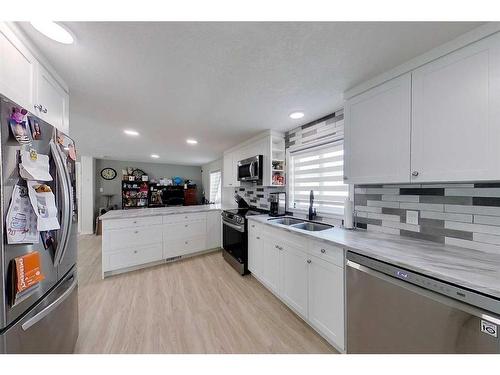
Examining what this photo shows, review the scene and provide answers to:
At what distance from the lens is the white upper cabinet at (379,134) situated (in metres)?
1.31

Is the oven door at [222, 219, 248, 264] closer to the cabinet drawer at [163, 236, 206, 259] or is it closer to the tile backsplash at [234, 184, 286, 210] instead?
the cabinet drawer at [163, 236, 206, 259]

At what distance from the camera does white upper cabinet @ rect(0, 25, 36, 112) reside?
0.91 meters

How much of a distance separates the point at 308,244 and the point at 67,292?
183 cm

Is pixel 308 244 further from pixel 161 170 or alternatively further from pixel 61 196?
pixel 161 170

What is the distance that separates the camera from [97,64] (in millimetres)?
1293

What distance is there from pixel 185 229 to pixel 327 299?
264 cm

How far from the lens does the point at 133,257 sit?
2836 mm

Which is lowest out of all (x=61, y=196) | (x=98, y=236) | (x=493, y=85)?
(x=98, y=236)

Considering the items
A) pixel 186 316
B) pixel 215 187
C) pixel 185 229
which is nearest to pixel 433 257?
pixel 186 316

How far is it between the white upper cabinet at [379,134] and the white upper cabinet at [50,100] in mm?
2375

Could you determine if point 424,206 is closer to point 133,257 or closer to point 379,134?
point 379,134

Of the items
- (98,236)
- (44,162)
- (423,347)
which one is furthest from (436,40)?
(98,236)

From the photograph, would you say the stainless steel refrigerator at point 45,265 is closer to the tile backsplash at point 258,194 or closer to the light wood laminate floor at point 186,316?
the light wood laminate floor at point 186,316

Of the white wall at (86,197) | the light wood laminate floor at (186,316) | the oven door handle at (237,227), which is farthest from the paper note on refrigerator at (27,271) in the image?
the white wall at (86,197)
